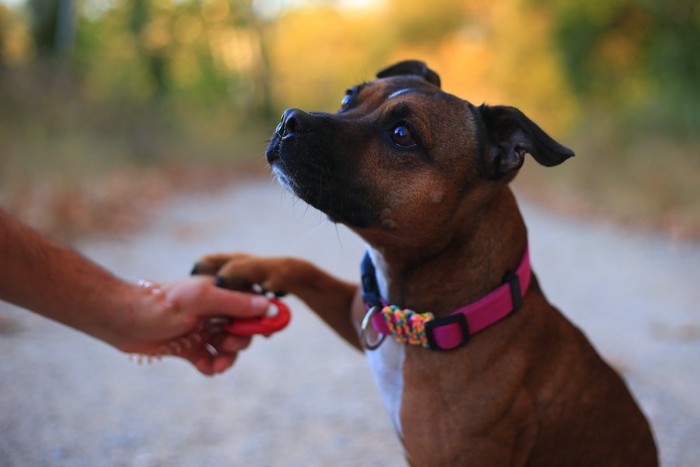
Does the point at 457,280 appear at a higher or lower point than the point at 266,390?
higher

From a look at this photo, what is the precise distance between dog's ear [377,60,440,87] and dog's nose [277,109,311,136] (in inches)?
34.6

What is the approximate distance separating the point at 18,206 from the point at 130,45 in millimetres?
14327

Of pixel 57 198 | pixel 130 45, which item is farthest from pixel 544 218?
pixel 130 45

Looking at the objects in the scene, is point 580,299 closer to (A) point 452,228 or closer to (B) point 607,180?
(A) point 452,228

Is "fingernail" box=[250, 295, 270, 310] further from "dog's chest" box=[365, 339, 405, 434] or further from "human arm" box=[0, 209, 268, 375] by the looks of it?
"dog's chest" box=[365, 339, 405, 434]

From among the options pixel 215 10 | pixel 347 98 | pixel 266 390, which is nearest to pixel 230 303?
pixel 347 98

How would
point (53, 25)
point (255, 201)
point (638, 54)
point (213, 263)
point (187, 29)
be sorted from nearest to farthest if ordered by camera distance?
1. point (213, 263)
2. point (638, 54)
3. point (255, 201)
4. point (53, 25)
5. point (187, 29)

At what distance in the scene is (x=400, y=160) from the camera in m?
2.73

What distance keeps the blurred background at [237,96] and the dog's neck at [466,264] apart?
59cm

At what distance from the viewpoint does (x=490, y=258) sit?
105 inches

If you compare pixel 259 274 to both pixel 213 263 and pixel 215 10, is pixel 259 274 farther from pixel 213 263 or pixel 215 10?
pixel 215 10

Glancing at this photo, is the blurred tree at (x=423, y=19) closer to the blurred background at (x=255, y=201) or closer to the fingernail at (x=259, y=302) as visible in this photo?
the blurred background at (x=255, y=201)

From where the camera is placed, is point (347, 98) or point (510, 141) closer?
point (510, 141)

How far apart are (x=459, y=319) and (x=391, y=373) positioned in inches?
15.3
